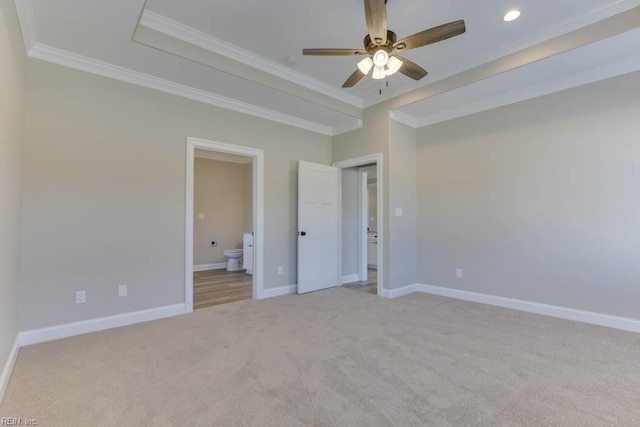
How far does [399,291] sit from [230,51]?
3.76 meters

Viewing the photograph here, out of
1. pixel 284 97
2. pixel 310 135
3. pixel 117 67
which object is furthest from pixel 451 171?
pixel 117 67

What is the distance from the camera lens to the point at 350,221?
5535 mm

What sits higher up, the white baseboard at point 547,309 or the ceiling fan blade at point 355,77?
the ceiling fan blade at point 355,77

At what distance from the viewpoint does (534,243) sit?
3674 mm

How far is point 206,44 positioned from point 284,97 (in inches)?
43.6

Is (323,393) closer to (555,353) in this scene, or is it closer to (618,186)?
(555,353)

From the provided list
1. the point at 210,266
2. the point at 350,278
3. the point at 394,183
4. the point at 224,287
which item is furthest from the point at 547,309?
the point at 210,266

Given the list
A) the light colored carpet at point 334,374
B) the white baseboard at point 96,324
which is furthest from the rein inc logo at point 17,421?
the white baseboard at point 96,324

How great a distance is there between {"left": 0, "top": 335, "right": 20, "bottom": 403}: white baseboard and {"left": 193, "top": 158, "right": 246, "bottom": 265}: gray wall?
15.0ft

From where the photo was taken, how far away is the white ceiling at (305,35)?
2.56 meters

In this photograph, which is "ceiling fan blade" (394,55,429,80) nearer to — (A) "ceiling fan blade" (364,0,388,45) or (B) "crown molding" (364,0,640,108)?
(A) "ceiling fan blade" (364,0,388,45)

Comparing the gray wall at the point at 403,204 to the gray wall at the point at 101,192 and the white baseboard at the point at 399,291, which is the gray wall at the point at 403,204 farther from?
the gray wall at the point at 101,192

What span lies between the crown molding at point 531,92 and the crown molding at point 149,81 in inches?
71.3

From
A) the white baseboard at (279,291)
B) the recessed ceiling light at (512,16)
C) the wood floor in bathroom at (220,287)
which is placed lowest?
the wood floor in bathroom at (220,287)
